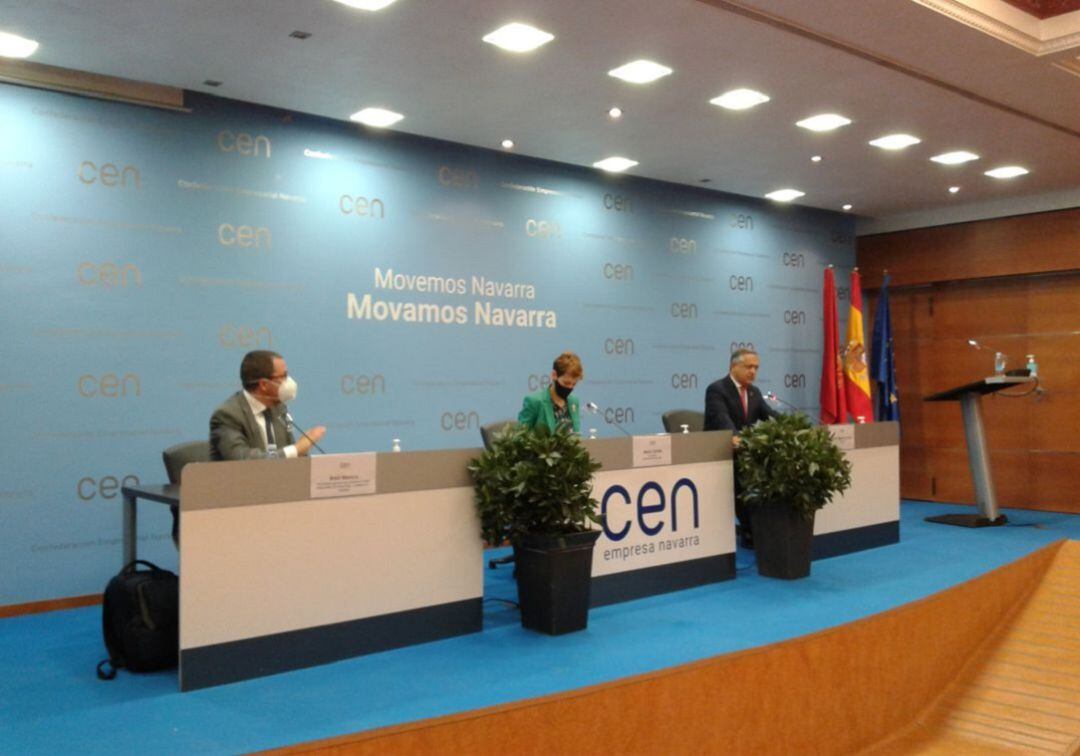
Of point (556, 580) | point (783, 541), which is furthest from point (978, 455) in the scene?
point (556, 580)

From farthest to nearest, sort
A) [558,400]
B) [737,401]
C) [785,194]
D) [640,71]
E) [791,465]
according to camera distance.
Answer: [785,194], [737,401], [558,400], [791,465], [640,71]

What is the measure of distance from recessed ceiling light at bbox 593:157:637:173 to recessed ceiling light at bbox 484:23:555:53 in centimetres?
254

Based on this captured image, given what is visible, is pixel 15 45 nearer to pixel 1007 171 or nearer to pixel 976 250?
pixel 1007 171

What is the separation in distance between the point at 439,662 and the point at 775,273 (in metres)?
6.20

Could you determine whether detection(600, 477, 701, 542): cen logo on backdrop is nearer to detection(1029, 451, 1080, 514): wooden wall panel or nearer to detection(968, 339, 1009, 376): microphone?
detection(968, 339, 1009, 376): microphone

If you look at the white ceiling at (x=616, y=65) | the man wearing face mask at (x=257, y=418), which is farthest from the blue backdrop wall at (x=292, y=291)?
the man wearing face mask at (x=257, y=418)

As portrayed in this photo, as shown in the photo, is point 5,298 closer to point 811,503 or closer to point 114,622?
point 114,622

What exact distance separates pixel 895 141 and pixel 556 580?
14.8ft

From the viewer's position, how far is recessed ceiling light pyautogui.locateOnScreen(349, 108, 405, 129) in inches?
241

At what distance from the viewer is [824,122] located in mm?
6516

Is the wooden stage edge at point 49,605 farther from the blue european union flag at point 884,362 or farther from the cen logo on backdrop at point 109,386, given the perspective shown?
the blue european union flag at point 884,362

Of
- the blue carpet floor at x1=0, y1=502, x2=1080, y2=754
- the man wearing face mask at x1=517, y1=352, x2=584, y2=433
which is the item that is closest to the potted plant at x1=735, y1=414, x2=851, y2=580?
the blue carpet floor at x1=0, y1=502, x2=1080, y2=754

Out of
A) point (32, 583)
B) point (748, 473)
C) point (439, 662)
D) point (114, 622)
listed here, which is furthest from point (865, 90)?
point (32, 583)

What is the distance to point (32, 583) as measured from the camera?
5.18 meters
